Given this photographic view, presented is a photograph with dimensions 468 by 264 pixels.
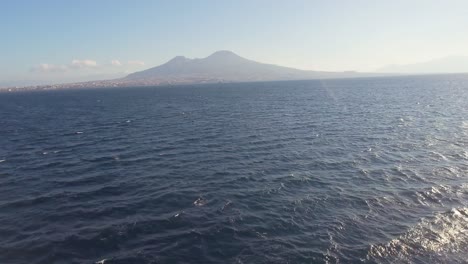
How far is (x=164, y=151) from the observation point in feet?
197

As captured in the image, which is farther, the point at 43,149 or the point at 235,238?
the point at 43,149

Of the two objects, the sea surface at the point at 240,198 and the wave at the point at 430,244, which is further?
the sea surface at the point at 240,198

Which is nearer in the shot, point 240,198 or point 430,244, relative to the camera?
point 430,244

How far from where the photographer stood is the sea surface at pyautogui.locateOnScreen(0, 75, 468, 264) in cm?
2775

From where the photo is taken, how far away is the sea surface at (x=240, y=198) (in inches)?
1093

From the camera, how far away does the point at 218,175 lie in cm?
4597

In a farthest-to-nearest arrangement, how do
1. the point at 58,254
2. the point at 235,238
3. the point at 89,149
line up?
the point at 89,149
the point at 235,238
the point at 58,254

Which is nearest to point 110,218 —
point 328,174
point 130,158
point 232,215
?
point 232,215

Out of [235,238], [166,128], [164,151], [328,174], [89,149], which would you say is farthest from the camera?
[166,128]

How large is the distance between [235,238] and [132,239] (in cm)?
897

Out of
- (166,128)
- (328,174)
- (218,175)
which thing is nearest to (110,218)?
(218,175)

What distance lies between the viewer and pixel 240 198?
3794cm

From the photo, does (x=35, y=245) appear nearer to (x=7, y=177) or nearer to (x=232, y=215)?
(x=232, y=215)

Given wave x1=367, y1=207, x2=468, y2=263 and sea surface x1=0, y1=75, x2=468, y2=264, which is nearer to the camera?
wave x1=367, y1=207, x2=468, y2=263
